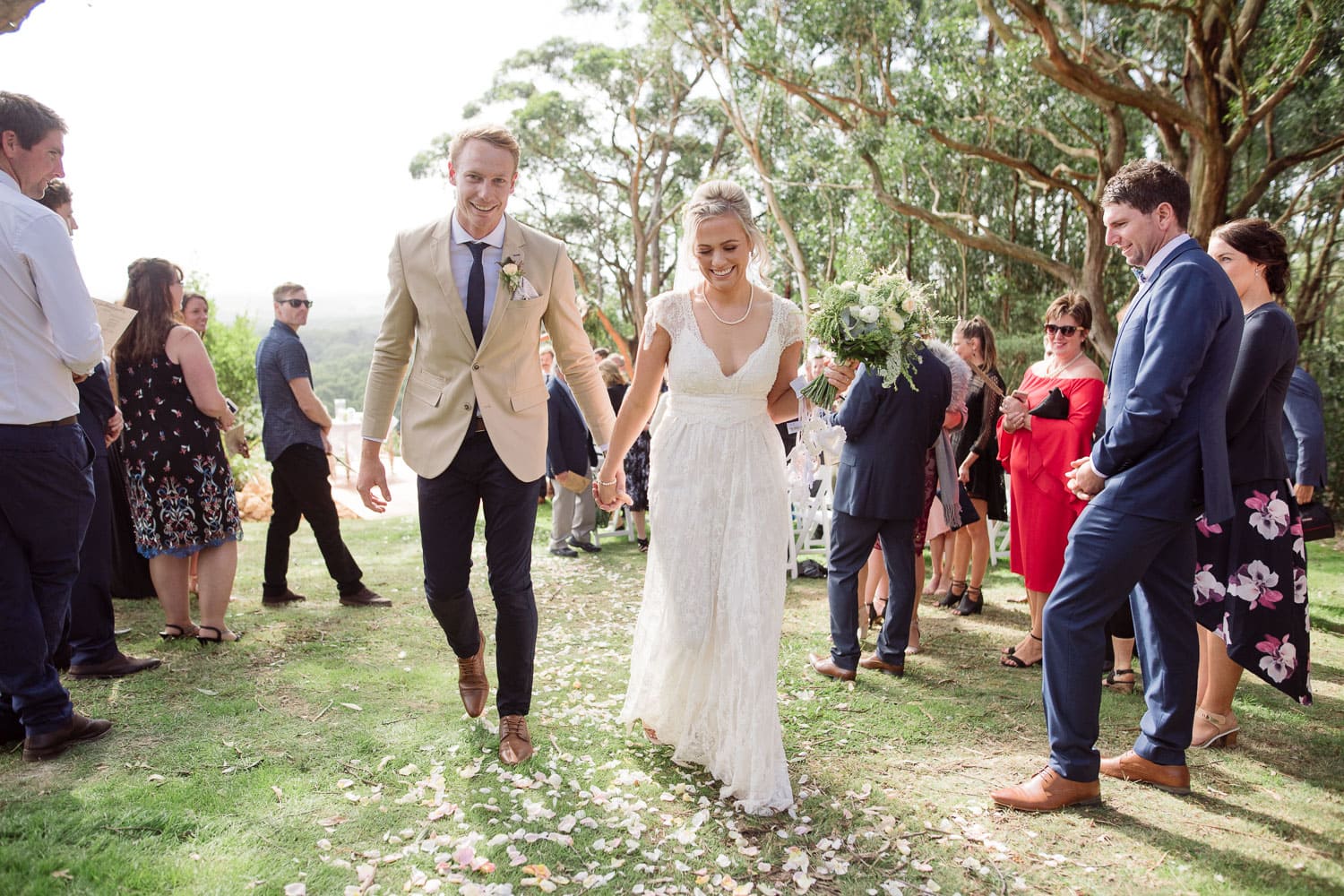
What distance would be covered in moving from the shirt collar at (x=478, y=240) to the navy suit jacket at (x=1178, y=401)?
250 centimetres

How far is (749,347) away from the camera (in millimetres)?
3512

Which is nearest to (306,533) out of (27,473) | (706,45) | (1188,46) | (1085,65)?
(27,473)

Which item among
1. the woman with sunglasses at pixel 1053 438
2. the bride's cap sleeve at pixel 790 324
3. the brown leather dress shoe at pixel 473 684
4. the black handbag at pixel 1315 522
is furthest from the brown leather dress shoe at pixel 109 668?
the black handbag at pixel 1315 522

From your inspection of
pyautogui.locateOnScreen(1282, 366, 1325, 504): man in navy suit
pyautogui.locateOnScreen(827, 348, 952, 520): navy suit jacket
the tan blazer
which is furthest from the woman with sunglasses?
the tan blazer

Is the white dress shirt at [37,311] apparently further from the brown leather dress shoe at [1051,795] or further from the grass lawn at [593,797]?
the brown leather dress shoe at [1051,795]

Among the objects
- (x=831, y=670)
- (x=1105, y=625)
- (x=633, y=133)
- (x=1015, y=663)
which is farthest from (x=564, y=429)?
(x=633, y=133)

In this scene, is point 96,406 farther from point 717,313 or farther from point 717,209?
point 717,209

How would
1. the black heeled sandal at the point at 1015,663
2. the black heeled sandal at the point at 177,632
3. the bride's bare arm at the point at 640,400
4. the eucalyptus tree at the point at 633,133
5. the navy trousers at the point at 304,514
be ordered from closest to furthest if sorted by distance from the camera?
the bride's bare arm at the point at 640,400 < the black heeled sandal at the point at 1015,663 < the black heeled sandal at the point at 177,632 < the navy trousers at the point at 304,514 < the eucalyptus tree at the point at 633,133

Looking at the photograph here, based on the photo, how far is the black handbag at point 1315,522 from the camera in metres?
5.69

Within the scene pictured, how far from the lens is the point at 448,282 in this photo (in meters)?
3.38

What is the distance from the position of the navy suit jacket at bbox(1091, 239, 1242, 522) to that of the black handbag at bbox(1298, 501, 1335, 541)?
3.42 metres

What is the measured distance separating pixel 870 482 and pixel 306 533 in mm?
7883

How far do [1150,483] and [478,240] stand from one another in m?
2.77

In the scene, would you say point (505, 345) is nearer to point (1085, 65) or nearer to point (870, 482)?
point (870, 482)
